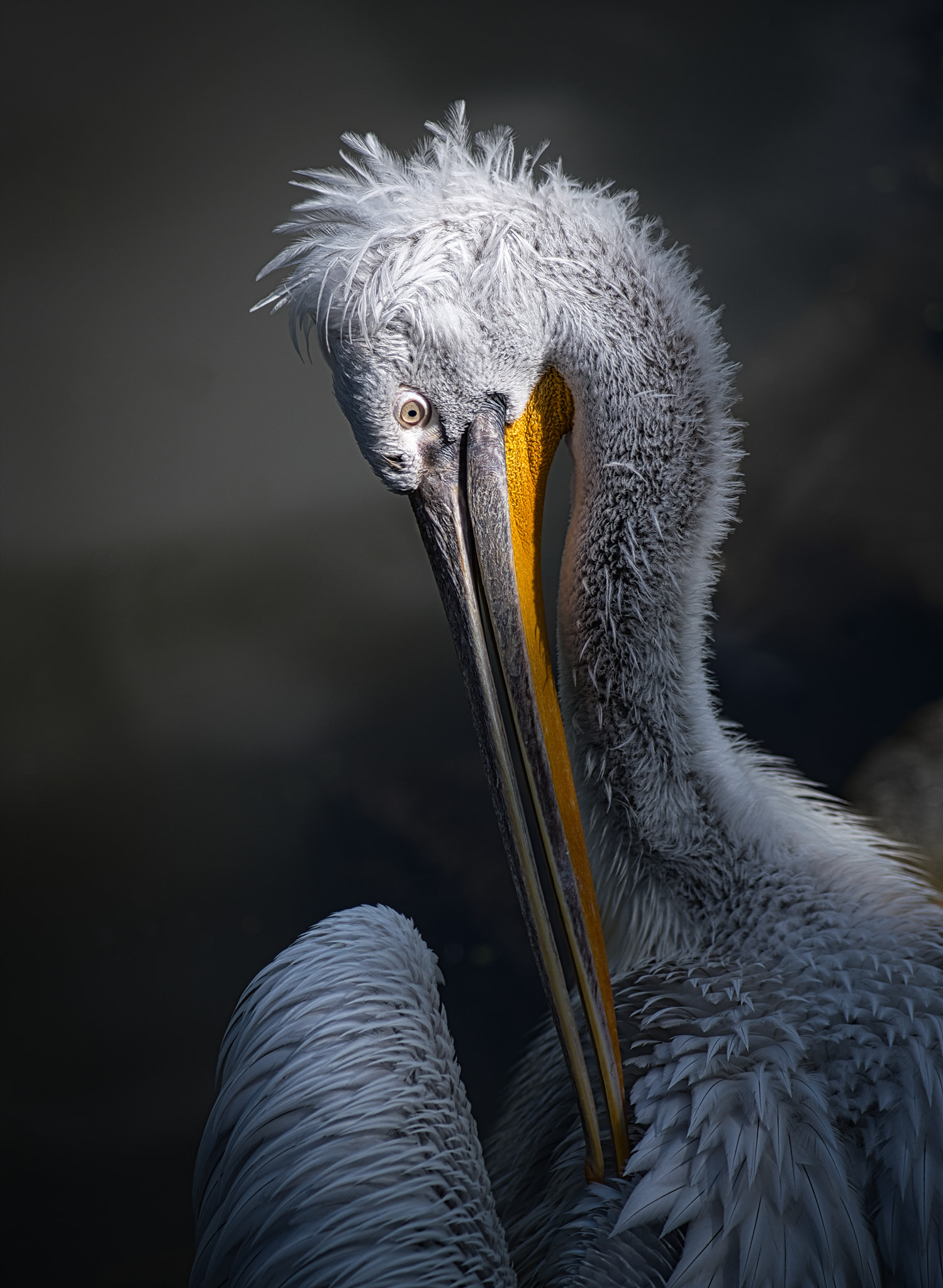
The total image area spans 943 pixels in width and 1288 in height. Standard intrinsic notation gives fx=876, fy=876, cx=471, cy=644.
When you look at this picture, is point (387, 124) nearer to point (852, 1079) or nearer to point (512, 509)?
point (512, 509)

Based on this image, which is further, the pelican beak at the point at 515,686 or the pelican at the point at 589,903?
the pelican beak at the point at 515,686

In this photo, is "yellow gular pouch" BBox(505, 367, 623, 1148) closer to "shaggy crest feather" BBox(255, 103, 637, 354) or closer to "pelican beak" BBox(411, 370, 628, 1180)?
"pelican beak" BBox(411, 370, 628, 1180)

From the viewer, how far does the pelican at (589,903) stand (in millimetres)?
752

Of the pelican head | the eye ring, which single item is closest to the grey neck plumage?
the pelican head

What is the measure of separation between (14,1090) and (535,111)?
7.11 ft

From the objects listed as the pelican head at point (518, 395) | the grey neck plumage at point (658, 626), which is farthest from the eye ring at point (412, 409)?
the grey neck plumage at point (658, 626)

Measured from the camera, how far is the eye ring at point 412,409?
86cm

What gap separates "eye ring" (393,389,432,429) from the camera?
86 centimetres

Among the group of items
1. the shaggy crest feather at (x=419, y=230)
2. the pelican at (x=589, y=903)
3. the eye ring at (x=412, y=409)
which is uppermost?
the shaggy crest feather at (x=419, y=230)

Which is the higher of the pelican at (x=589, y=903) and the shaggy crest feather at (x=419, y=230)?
the shaggy crest feather at (x=419, y=230)

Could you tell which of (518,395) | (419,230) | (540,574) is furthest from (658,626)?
(419,230)

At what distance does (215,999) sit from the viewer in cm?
182

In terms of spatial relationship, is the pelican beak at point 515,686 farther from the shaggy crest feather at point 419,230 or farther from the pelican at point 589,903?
the shaggy crest feather at point 419,230

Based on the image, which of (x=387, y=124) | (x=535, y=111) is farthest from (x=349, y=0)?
(x=535, y=111)
